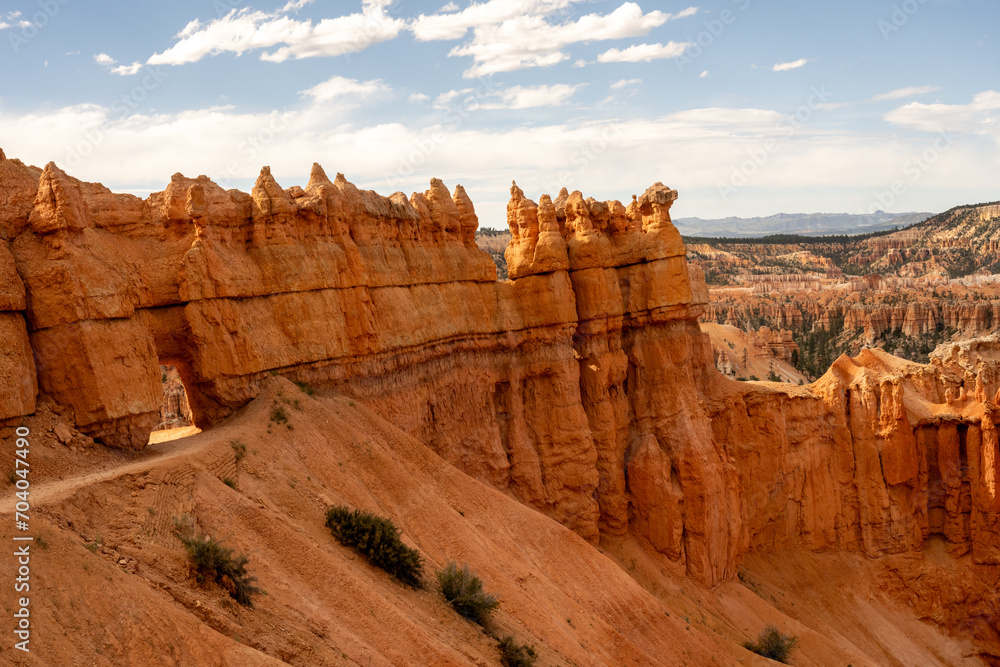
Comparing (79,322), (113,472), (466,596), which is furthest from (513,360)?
(113,472)

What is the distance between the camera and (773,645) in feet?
82.3

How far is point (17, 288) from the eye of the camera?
1500cm

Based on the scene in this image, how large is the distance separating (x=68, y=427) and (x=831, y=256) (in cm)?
18071

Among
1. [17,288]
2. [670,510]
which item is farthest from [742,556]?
[17,288]

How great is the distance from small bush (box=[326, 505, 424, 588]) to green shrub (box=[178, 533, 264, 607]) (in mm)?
3295

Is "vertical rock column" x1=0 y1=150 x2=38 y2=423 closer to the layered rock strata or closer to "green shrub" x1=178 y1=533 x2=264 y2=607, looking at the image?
the layered rock strata

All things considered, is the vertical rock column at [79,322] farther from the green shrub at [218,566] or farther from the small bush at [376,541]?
the green shrub at [218,566]

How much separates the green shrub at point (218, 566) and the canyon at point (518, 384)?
2.24 ft

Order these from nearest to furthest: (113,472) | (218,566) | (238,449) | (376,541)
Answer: (218,566) → (113,472) → (376,541) → (238,449)

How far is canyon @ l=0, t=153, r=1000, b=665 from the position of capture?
52.4ft

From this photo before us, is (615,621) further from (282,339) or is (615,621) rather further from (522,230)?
(522,230)

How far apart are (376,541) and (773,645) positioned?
15.4 meters

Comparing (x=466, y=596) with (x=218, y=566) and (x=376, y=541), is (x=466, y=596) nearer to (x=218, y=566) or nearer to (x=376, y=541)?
(x=376, y=541)

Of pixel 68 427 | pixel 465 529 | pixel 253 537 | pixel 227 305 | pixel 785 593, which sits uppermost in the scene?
pixel 227 305
